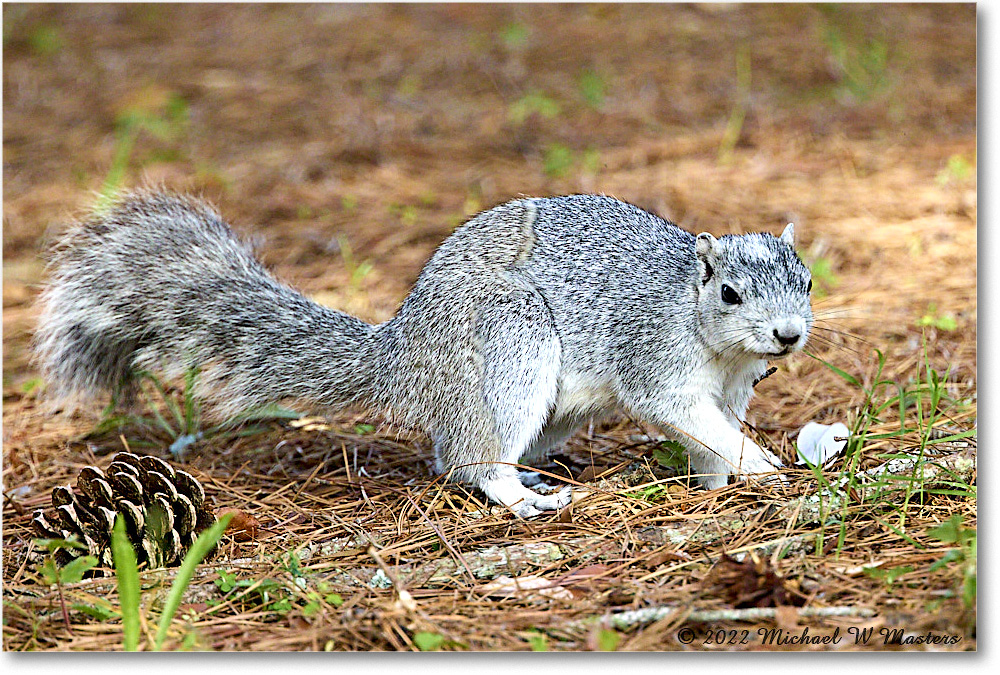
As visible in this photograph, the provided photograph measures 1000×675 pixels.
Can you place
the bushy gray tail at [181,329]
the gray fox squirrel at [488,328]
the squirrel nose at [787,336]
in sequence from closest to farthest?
the squirrel nose at [787,336]
the gray fox squirrel at [488,328]
the bushy gray tail at [181,329]

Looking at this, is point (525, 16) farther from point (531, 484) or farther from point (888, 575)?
point (888, 575)

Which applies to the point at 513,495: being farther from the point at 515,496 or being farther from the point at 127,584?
the point at 127,584

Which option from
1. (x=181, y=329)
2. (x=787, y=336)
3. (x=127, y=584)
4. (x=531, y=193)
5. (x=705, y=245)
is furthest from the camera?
(x=531, y=193)

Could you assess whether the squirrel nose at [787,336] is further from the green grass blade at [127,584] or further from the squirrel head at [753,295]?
the green grass blade at [127,584]

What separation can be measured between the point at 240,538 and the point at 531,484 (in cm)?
93

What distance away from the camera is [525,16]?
661 cm

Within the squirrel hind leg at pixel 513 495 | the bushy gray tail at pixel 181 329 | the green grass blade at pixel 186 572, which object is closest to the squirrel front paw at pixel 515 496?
the squirrel hind leg at pixel 513 495

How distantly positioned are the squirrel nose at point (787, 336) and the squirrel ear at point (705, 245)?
32cm

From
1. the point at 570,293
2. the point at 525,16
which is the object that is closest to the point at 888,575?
the point at 570,293

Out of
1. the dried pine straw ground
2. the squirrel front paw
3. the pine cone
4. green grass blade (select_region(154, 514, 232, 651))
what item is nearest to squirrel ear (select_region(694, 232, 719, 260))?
the dried pine straw ground

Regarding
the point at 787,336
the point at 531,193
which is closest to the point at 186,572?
the point at 787,336

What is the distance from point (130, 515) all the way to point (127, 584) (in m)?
0.47

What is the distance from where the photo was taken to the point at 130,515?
2.63 metres

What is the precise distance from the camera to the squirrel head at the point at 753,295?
261 cm
